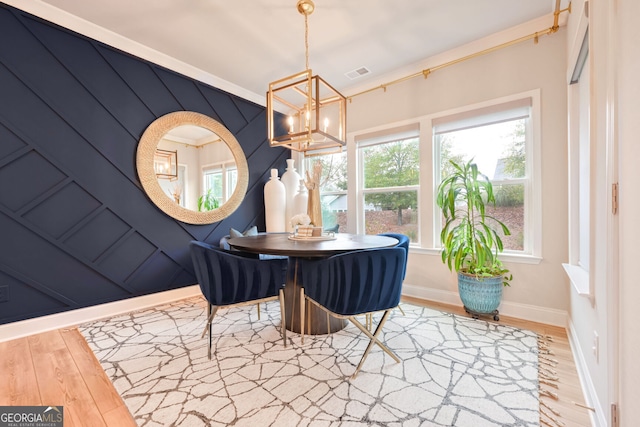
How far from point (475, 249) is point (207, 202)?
10.5ft

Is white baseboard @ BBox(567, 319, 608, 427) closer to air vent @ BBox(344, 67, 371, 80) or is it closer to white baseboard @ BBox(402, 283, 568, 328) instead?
white baseboard @ BBox(402, 283, 568, 328)


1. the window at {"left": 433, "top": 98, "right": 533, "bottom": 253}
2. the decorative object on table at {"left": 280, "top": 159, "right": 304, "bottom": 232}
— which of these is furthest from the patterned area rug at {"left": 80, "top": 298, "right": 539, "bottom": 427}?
the decorative object on table at {"left": 280, "top": 159, "right": 304, "bottom": 232}

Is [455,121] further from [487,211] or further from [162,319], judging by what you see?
[162,319]

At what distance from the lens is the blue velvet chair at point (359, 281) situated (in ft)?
5.02

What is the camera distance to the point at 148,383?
61.1 inches

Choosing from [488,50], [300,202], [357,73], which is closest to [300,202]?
[300,202]

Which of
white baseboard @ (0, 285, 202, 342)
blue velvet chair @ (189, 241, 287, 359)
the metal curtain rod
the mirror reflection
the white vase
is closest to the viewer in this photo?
blue velvet chair @ (189, 241, 287, 359)

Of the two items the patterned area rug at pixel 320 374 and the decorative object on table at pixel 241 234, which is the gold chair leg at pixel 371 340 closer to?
the patterned area rug at pixel 320 374

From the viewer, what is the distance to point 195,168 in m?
3.35

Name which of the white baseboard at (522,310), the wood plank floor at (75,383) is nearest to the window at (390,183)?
the white baseboard at (522,310)

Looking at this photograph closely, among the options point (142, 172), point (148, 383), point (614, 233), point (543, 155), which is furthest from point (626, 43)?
point (142, 172)

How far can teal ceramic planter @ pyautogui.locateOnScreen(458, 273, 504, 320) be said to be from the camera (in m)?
2.39

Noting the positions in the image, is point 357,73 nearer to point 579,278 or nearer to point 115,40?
point 115,40

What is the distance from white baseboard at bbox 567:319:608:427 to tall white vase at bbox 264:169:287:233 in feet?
10.6
